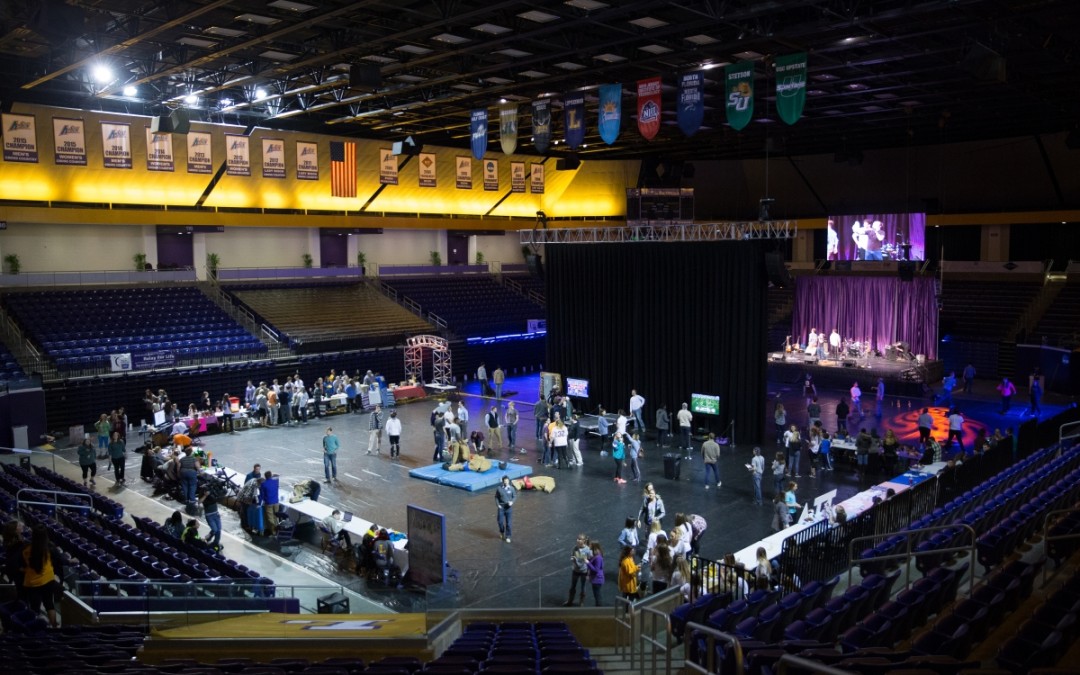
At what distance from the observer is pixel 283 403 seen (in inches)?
1011

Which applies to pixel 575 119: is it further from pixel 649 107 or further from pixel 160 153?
pixel 160 153

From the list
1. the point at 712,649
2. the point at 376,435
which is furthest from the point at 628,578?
the point at 376,435

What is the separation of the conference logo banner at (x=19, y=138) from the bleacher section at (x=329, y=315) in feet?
30.7

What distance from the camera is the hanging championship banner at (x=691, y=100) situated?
17391 mm

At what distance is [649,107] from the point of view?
18.6 meters

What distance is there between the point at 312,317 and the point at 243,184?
5693mm

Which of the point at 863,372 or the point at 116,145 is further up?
the point at 116,145

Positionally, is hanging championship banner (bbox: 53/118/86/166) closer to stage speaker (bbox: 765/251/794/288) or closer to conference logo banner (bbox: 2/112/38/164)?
conference logo banner (bbox: 2/112/38/164)

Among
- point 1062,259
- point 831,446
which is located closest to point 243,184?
point 831,446

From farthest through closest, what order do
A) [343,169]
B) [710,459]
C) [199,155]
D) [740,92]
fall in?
[343,169] < [199,155] < [710,459] < [740,92]

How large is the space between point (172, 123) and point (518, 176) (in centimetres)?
1402

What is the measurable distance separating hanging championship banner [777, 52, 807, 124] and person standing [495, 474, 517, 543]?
8.41 meters

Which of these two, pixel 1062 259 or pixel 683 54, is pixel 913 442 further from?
pixel 1062 259

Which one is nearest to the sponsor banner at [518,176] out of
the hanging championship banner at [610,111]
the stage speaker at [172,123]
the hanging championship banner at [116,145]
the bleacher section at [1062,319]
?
the stage speaker at [172,123]
